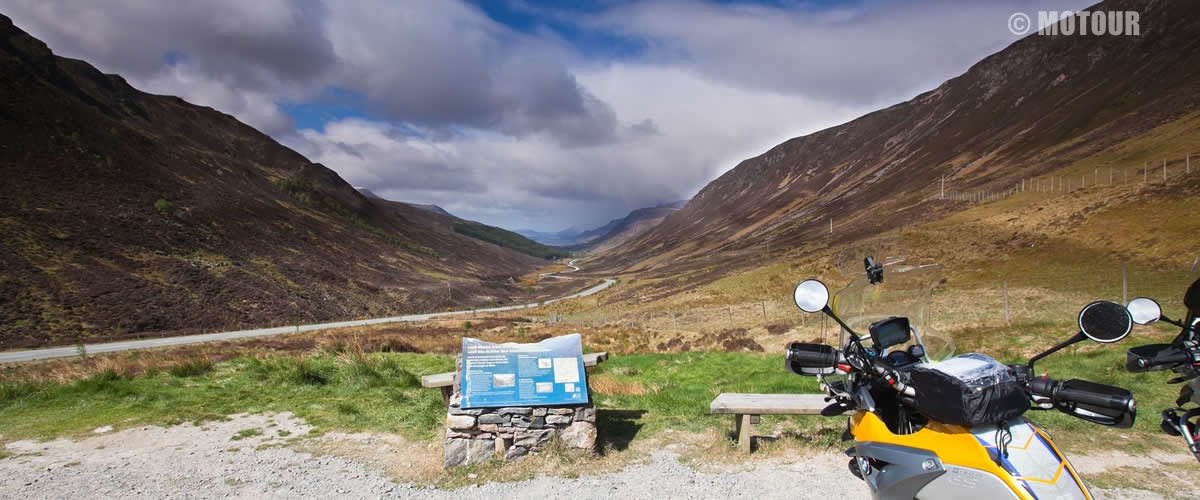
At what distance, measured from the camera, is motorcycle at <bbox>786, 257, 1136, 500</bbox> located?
7.52 ft

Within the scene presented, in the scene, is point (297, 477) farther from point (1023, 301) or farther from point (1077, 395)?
point (1023, 301)

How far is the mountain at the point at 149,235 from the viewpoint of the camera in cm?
3706

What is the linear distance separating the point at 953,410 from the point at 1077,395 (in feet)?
2.57

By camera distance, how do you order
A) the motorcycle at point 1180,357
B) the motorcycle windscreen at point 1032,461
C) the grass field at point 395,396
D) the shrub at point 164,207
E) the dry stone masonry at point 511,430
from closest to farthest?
the motorcycle windscreen at point 1032,461 < the motorcycle at point 1180,357 < the dry stone masonry at point 511,430 < the grass field at point 395,396 < the shrub at point 164,207

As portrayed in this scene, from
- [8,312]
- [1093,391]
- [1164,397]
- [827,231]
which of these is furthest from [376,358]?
[827,231]

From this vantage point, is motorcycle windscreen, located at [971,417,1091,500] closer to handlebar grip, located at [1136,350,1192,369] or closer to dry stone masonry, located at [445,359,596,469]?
handlebar grip, located at [1136,350,1192,369]

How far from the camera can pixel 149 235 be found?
48.6m

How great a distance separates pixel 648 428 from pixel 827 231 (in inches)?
2637

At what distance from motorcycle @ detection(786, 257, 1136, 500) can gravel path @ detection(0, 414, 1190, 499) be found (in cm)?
303

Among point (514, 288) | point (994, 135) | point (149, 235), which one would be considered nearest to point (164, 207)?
point (149, 235)

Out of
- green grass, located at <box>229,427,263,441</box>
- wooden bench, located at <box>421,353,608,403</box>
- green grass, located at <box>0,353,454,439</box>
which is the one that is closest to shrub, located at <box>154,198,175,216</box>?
green grass, located at <box>0,353,454,439</box>

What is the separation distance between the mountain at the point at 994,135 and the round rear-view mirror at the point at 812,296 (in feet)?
177

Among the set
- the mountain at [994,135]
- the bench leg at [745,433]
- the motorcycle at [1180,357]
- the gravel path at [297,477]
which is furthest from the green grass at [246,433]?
the mountain at [994,135]

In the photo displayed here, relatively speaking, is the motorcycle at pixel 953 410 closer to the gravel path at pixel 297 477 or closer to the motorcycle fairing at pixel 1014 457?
the motorcycle fairing at pixel 1014 457
